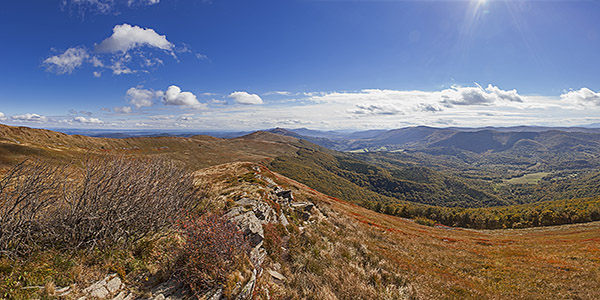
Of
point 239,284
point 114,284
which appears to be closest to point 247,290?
point 239,284

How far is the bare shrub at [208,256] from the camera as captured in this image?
22.9 feet

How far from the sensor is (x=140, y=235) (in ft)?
30.2

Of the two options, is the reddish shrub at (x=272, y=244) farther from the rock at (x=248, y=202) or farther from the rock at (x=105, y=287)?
the rock at (x=105, y=287)

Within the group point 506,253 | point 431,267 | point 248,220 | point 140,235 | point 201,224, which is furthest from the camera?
→ point 506,253

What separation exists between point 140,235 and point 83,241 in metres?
1.82

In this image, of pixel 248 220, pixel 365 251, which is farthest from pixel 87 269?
pixel 365 251

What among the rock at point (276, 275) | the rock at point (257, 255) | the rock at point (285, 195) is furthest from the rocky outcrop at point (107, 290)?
the rock at point (285, 195)

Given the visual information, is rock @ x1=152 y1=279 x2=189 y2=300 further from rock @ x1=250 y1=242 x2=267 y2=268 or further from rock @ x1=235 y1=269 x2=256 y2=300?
rock @ x1=250 y1=242 x2=267 y2=268

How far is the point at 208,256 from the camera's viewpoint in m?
7.41

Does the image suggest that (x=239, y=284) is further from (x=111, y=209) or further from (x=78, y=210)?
(x=78, y=210)

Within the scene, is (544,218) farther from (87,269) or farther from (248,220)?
(87,269)

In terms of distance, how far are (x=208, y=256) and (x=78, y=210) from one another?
5.06m

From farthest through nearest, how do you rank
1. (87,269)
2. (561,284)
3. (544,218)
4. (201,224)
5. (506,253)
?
(544,218)
(506,253)
(561,284)
(201,224)
(87,269)

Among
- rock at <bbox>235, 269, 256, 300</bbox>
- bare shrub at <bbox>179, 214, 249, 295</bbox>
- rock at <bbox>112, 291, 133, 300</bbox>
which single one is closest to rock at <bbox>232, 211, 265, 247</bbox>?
bare shrub at <bbox>179, 214, 249, 295</bbox>
